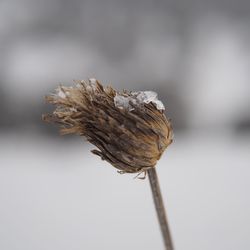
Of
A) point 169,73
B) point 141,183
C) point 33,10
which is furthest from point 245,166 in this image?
point 33,10

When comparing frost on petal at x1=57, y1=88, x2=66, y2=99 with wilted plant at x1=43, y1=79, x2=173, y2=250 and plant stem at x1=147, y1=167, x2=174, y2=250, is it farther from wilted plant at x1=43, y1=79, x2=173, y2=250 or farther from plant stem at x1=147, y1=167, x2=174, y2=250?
plant stem at x1=147, y1=167, x2=174, y2=250

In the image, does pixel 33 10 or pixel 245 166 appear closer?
pixel 245 166

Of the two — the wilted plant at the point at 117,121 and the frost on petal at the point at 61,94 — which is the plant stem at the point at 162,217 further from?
the frost on petal at the point at 61,94

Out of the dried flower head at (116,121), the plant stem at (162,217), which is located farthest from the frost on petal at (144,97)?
the plant stem at (162,217)

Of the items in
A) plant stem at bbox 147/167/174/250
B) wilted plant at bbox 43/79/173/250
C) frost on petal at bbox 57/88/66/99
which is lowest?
plant stem at bbox 147/167/174/250

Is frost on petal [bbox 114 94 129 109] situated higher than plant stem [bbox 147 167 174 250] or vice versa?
frost on petal [bbox 114 94 129 109]

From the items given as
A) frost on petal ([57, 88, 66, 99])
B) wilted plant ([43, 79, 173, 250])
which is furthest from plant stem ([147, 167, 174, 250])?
frost on petal ([57, 88, 66, 99])

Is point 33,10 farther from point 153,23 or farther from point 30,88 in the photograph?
point 153,23

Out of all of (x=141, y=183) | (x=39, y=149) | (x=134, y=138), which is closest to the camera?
(x=134, y=138)
